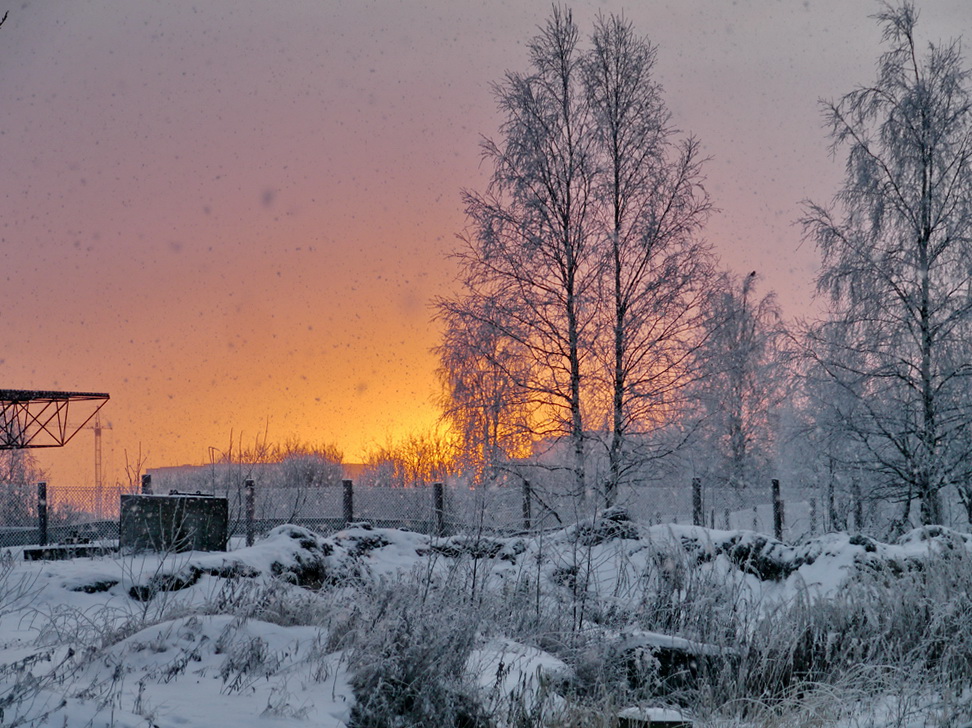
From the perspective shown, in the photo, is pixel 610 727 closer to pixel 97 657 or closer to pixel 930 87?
pixel 97 657

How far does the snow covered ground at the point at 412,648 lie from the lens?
3750 mm

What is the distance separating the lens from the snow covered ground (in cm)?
375

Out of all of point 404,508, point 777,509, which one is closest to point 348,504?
point 404,508

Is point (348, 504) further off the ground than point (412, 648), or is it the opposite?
point (412, 648)

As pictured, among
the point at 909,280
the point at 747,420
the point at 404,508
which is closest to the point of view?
the point at 909,280

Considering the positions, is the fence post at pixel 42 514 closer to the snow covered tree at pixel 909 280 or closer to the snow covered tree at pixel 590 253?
the snow covered tree at pixel 590 253

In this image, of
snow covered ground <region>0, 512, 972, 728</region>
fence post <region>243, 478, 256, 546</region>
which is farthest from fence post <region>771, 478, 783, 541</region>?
fence post <region>243, 478, 256, 546</region>

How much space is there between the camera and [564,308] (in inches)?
591

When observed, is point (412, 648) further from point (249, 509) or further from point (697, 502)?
point (697, 502)

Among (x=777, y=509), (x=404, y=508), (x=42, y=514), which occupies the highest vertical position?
(x=42, y=514)

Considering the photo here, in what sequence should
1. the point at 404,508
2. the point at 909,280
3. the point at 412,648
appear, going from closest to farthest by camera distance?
the point at 412,648
the point at 909,280
the point at 404,508

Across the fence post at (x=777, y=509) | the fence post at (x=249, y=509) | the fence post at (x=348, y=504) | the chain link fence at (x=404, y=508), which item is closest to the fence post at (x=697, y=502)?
the chain link fence at (x=404, y=508)

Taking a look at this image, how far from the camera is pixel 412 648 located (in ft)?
14.1

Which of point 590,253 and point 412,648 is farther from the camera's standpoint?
point 590,253
